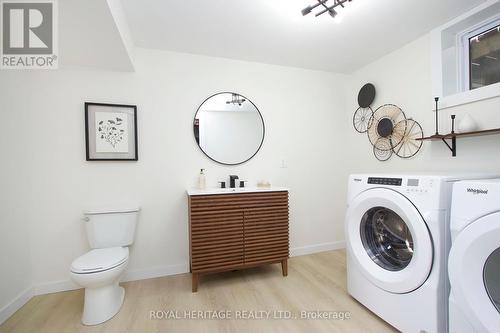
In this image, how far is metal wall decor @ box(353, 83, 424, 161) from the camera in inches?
82.9

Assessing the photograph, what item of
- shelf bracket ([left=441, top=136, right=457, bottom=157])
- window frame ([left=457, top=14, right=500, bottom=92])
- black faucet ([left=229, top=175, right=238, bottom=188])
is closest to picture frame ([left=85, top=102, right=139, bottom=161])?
black faucet ([left=229, top=175, right=238, bottom=188])

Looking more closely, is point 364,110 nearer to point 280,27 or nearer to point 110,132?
point 280,27

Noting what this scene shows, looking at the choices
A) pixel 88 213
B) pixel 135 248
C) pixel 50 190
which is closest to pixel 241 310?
pixel 135 248

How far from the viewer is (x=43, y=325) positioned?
1487 mm

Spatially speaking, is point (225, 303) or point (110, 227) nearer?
point (225, 303)

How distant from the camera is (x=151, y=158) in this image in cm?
214

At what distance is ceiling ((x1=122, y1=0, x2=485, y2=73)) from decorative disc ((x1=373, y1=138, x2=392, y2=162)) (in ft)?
3.07

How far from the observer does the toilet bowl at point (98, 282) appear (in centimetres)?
145

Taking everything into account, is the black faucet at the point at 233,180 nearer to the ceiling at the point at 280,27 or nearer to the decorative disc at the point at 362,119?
the ceiling at the point at 280,27

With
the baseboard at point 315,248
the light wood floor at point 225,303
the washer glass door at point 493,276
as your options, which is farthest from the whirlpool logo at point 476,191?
the baseboard at point 315,248

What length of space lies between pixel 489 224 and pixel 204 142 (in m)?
2.07

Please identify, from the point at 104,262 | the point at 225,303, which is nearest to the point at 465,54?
the point at 225,303

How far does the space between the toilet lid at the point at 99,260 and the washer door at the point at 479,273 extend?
6.55ft

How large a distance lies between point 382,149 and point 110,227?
2.75 meters
